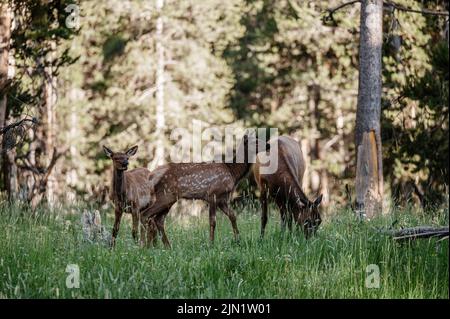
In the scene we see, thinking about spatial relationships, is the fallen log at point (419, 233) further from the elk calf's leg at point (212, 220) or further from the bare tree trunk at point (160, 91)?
the bare tree trunk at point (160, 91)

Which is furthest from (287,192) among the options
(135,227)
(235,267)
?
(235,267)

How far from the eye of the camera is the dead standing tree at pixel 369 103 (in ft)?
41.8

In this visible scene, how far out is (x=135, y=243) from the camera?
33.4ft

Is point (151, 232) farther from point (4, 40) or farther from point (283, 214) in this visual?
point (4, 40)

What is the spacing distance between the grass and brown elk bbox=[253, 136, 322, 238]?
2.63 feet

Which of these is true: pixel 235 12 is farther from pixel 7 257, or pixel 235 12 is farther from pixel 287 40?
pixel 7 257

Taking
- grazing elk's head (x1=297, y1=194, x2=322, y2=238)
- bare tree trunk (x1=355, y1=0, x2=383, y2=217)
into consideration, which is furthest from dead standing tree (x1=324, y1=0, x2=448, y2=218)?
grazing elk's head (x1=297, y1=194, x2=322, y2=238)

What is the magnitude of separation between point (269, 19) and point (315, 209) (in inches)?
823

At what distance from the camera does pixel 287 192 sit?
11.2m

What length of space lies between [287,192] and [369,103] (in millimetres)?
2618

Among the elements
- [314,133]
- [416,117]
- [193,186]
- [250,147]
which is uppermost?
[416,117]

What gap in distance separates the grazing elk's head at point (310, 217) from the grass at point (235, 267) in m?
0.56

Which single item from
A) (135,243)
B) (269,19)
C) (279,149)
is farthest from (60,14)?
(269,19)
